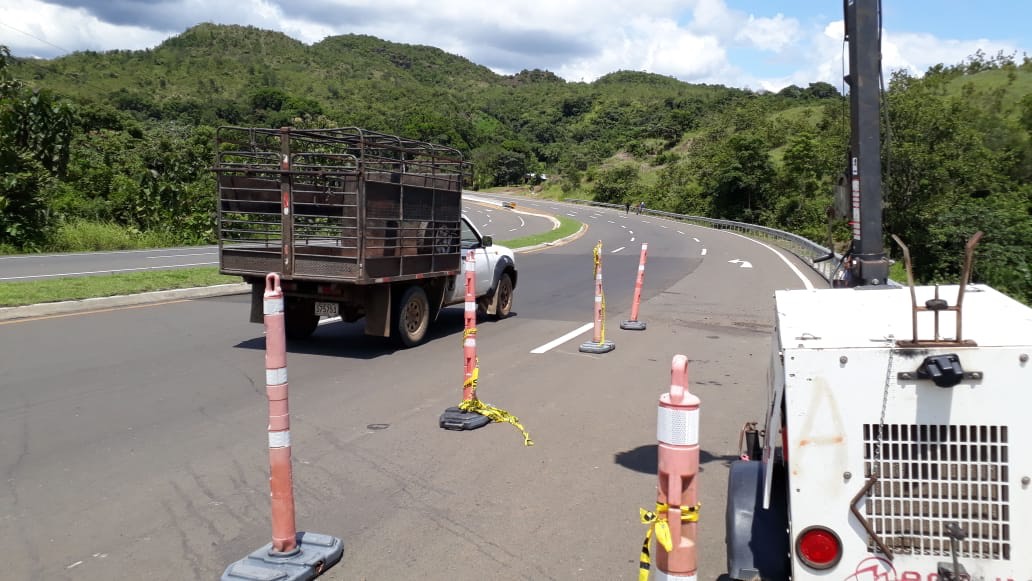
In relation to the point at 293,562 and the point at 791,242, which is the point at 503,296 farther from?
the point at 791,242

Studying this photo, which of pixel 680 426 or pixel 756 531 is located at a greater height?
pixel 680 426

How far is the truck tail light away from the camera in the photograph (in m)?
3.31

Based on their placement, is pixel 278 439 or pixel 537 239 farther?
pixel 537 239

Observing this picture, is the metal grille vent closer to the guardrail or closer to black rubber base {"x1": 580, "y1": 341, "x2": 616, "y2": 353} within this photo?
the guardrail

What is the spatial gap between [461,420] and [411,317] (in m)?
4.29

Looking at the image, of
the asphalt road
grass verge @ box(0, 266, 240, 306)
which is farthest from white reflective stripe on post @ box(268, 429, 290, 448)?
grass verge @ box(0, 266, 240, 306)

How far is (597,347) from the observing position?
36.2ft

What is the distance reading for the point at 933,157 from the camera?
45500mm

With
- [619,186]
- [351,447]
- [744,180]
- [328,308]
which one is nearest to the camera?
[351,447]

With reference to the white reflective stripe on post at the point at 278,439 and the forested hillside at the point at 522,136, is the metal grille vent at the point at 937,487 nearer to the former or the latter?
the white reflective stripe on post at the point at 278,439

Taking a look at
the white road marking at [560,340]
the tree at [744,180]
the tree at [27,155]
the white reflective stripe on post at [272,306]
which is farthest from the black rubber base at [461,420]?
the tree at [744,180]

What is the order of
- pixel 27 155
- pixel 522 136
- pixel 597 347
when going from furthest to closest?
pixel 522 136 < pixel 27 155 < pixel 597 347

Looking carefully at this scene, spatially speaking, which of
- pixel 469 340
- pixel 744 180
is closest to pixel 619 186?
pixel 744 180

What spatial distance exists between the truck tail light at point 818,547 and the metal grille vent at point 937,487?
0.14 m
